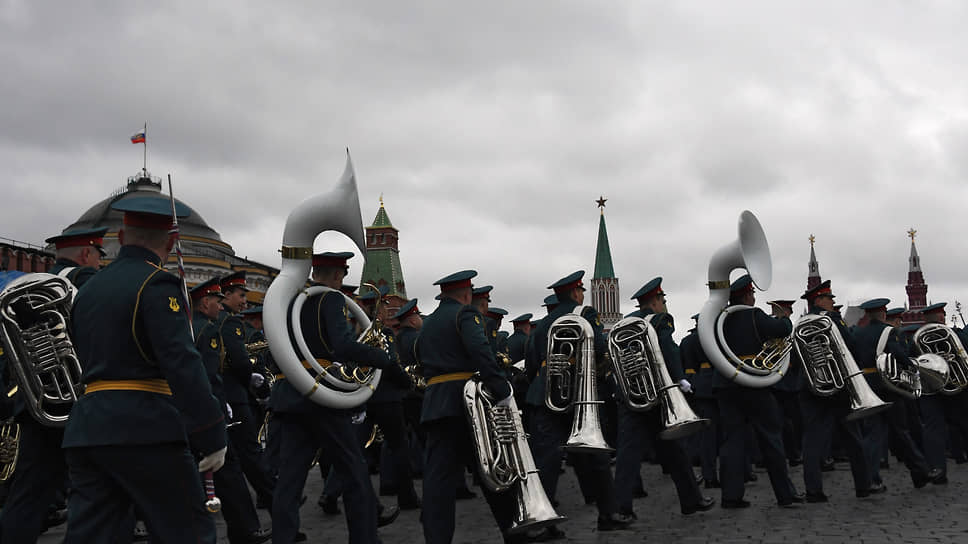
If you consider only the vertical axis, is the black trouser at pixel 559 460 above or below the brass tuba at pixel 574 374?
below

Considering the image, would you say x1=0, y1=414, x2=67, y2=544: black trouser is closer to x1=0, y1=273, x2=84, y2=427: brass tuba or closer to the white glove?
x1=0, y1=273, x2=84, y2=427: brass tuba

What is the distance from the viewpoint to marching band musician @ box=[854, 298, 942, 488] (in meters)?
10.4

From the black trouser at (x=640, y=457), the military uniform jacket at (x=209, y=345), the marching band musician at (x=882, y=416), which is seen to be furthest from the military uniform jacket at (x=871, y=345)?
the military uniform jacket at (x=209, y=345)

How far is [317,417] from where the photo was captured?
6.59 metres

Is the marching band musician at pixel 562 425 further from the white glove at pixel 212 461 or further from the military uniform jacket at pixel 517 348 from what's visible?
the military uniform jacket at pixel 517 348

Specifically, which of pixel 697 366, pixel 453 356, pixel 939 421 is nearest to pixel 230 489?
A: pixel 453 356

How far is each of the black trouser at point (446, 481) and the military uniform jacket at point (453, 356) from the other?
0.44 ft

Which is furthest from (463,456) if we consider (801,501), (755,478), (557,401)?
(755,478)

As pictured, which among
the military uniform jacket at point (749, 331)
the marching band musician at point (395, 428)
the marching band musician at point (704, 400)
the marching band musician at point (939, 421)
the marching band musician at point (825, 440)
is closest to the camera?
the military uniform jacket at point (749, 331)

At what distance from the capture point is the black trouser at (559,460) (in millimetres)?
8047

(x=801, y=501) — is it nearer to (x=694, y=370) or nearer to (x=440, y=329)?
(x=694, y=370)

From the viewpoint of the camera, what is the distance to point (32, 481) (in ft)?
18.3

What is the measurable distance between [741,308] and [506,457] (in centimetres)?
385

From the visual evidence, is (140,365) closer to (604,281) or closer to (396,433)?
(396,433)
